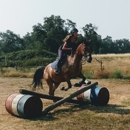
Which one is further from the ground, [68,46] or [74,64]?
[68,46]

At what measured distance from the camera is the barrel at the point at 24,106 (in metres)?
7.85

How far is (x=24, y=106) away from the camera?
7.79 meters

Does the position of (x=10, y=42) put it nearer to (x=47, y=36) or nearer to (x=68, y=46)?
(x=47, y=36)

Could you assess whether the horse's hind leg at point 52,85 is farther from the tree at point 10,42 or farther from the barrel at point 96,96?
the tree at point 10,42

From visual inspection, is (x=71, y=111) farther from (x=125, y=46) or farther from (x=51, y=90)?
(x=125, y=46)

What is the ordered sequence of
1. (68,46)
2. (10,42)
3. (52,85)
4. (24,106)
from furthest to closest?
(10,42)
(52,85)
(68,46)
(24,106)

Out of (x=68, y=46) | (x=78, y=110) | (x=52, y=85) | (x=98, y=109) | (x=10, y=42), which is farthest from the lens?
(x=10, y=42)

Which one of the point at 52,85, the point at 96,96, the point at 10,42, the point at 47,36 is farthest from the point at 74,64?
the point at 10,42

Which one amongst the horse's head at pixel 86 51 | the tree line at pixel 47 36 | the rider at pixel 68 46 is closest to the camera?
the horse's head at pixel 86 51

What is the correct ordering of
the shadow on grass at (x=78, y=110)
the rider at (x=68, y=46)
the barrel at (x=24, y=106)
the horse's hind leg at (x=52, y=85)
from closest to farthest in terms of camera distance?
the barrel at (x=24, y=106)
the shadow on grass at (x=78, y=110)
the rider at (x=68, y=46)
the horse's hind leg at (x=52, y=85)

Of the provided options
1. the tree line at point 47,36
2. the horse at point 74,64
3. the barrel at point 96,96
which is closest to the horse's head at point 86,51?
the horse at point 74,64

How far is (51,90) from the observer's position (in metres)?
10.7

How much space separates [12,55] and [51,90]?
115 feet

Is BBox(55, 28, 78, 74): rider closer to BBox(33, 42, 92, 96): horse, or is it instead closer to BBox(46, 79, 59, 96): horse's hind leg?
BBox(33, 42, 92, 96): horse
